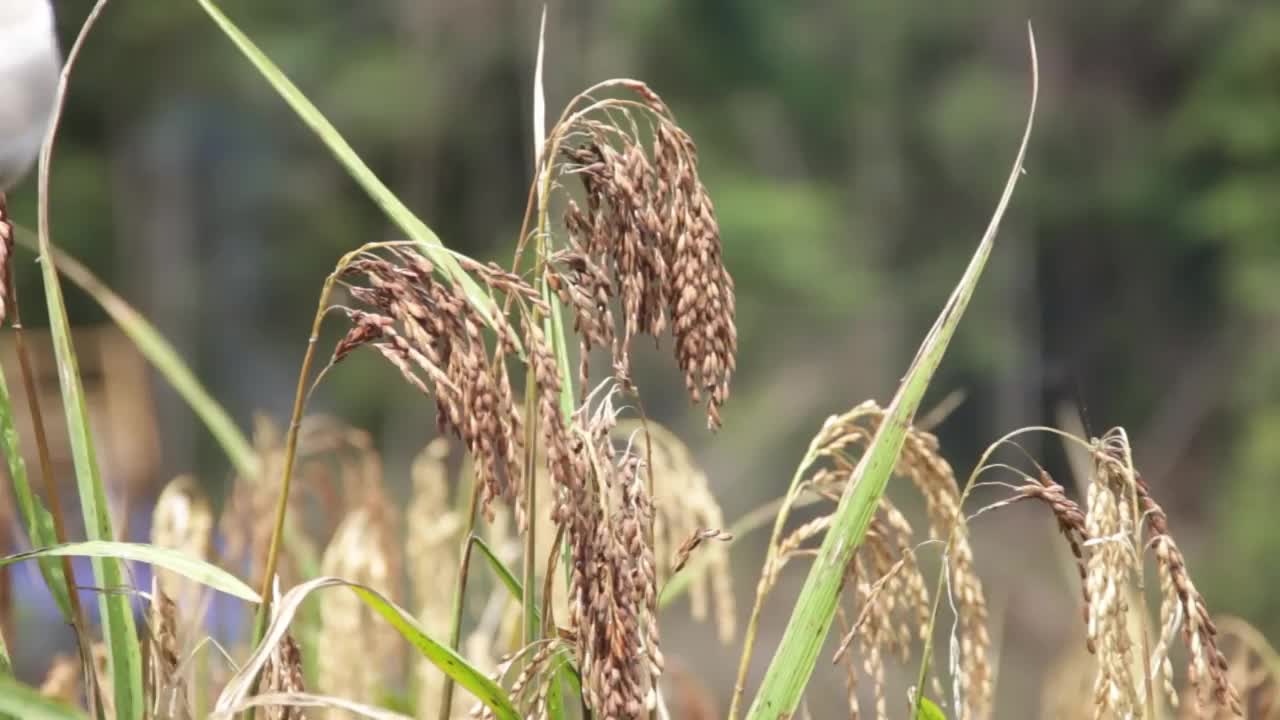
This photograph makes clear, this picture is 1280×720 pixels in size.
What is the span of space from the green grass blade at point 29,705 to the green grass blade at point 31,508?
0.35 ft

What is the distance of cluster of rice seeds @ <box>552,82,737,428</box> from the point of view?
0.38 metres

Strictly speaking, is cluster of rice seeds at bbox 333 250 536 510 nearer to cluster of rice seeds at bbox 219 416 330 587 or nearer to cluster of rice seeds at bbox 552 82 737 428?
cluster of rice seeds at bbox 552 82 737 428

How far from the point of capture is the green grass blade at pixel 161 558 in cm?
38

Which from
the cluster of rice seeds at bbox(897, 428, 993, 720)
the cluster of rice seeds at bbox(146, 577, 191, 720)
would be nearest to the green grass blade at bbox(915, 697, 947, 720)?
the cluster of rice seeds at bbox(897, 428, 993, 720)

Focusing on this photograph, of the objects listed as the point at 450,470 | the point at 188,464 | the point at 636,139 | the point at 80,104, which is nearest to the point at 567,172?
the point at 636,139

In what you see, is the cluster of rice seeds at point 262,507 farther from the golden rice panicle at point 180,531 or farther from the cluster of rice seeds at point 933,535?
the cluster of rice seeds at point 933,535

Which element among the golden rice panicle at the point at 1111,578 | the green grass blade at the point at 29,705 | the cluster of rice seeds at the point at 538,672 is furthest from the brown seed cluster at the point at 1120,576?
the green grass blade at the point at 29,705

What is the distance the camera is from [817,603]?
1.29ft

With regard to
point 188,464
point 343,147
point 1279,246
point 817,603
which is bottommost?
point 188,464

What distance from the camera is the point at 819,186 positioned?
4.31 metres

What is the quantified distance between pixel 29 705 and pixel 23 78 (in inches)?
7.8

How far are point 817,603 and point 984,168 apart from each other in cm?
407

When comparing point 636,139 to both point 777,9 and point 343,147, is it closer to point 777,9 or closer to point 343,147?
point 343,147

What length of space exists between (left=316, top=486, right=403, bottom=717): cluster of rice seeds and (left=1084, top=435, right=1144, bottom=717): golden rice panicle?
36 centimetres
